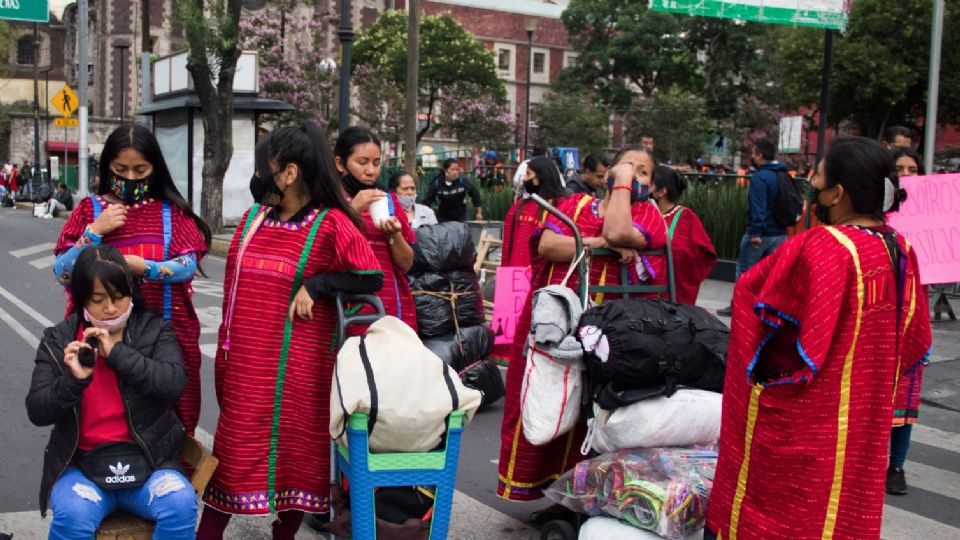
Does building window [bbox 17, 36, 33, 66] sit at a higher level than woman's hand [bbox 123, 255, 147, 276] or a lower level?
higher

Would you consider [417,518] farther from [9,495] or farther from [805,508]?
[9,495]

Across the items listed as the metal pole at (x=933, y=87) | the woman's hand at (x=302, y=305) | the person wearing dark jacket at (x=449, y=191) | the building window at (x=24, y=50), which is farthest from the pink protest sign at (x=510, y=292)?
the building window at (x=24, y=50)

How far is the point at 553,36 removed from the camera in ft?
222

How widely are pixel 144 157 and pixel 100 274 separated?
1.81ft

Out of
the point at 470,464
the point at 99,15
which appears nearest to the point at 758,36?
the point at 99,15

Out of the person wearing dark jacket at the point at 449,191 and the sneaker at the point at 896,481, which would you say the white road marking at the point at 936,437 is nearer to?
the sneaker at the point at 896,481

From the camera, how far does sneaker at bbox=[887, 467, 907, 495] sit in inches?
229

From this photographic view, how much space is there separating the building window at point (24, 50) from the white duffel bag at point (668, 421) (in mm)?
77035

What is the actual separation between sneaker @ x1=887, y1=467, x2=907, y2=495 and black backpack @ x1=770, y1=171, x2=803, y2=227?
574cm

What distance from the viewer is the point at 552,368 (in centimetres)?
428

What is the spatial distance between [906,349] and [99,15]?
204ft

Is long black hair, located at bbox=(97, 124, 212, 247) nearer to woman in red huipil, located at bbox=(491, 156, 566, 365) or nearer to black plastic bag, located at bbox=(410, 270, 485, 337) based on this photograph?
woman in red huipil, located at bbox=(491, 156, 566, 365)

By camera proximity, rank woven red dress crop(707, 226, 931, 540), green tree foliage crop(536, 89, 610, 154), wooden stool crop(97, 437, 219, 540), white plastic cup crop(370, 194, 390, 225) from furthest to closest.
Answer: green tree foliage crop(536, 89, 610, 154) < white plastic cup crop(370, 194, 390, 225) < wooden stool crop(97, 437, 219, 540) < woven red dress crop(707, 226, 931, 540)

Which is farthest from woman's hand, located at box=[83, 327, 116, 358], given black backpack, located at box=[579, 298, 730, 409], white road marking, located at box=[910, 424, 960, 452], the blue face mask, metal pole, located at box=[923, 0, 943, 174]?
metal pole, located at box=[923, 0, 943, 174]
